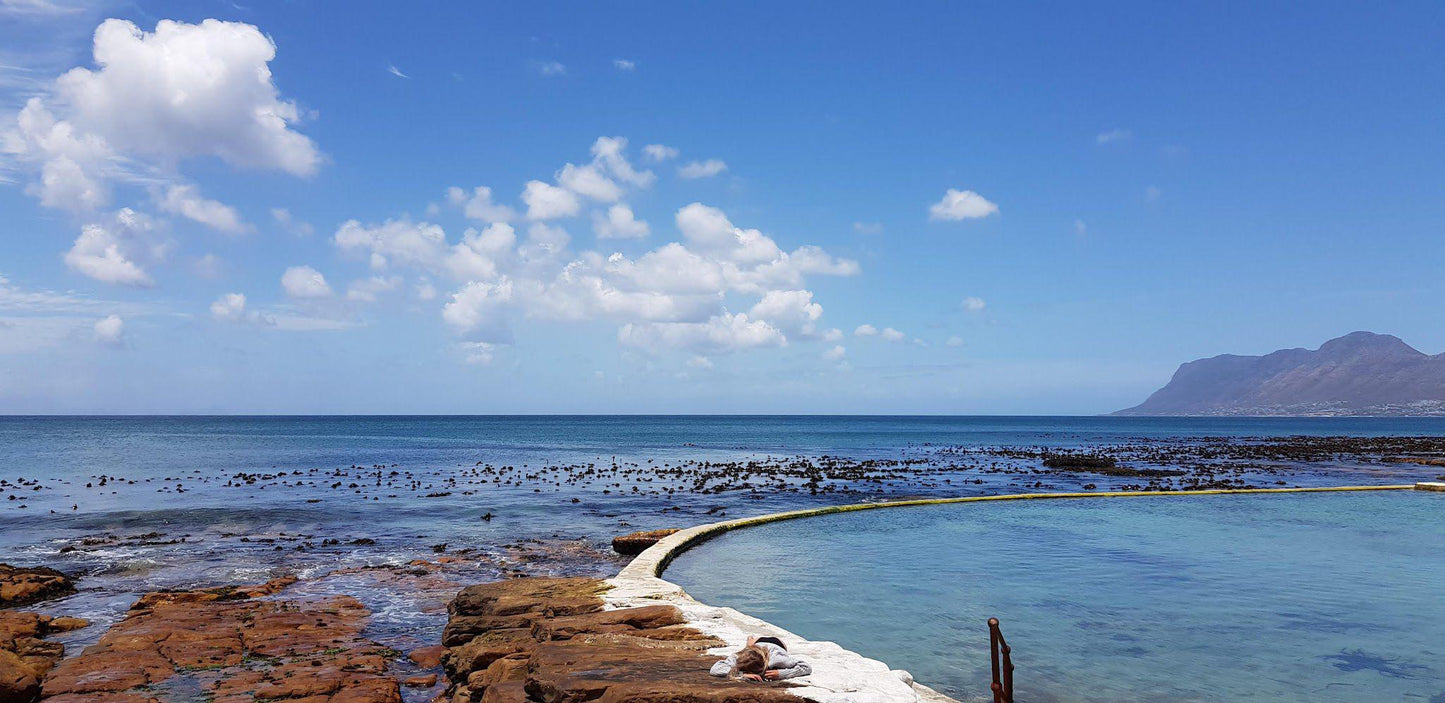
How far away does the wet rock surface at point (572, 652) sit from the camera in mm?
8188

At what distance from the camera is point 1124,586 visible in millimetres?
17609

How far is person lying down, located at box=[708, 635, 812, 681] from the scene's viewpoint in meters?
8.63

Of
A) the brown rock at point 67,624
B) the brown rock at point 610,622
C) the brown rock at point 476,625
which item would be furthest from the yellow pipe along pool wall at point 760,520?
the brown rock at point 67,624

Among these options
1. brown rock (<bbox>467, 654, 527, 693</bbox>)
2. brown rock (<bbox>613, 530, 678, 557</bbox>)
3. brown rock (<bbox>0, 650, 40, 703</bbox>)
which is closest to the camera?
brown rock (<bbox>467, 654, 527, 693</bbox>)

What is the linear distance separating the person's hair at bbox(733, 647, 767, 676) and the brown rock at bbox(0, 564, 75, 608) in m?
17.2

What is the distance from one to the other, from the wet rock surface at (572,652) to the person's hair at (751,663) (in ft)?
1.06

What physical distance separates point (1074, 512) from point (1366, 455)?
5920cm

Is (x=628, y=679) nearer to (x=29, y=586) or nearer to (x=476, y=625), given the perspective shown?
(x=476, y=625)

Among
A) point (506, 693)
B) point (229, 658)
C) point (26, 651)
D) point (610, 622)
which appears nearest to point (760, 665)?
point (506, 693)

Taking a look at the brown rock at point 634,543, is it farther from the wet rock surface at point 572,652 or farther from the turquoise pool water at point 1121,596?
the wet rock surface at point 572,652

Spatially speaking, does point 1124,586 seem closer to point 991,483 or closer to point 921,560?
point 921,560

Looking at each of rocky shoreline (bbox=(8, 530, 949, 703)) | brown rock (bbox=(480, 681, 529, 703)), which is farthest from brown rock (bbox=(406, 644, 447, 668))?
brown rock (bbox=(480, 681, 529, 703))

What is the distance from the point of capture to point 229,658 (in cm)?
1262

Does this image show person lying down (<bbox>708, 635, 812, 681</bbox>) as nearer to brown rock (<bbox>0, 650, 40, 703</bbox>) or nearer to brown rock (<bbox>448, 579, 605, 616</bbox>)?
brown rock (<bbox>448, 579, 605, 616</bbox>)
